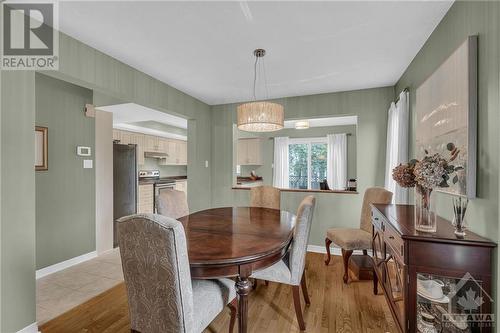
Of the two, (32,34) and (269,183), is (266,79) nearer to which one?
(32,34)

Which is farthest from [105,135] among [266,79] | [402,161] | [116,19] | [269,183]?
[269,183]

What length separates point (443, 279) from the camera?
1.38 metres

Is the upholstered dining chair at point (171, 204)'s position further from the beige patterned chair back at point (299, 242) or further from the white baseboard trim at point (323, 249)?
the white baseboard trim at point (323, 249)

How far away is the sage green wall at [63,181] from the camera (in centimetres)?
288

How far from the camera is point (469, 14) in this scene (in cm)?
149

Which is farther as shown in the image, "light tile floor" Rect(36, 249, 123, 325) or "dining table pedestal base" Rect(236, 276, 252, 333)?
"light tile floor" Rect(36, 249, 123, 325)

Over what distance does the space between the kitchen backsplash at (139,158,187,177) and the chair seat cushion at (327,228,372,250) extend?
5027 millimetres

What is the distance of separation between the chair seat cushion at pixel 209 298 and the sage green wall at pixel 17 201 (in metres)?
1.31

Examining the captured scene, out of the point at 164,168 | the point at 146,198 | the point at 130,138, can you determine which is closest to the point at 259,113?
the point at 146,198

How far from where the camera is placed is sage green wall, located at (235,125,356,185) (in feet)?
21.0

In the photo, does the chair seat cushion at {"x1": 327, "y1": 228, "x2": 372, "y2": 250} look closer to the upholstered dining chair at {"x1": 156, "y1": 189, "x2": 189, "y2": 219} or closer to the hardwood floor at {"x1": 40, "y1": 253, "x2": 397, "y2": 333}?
the hardwood floor at {"x1": 40, "y1": 253, "x2": 397, "y2": 333}

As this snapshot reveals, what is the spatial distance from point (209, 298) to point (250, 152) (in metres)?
5.41

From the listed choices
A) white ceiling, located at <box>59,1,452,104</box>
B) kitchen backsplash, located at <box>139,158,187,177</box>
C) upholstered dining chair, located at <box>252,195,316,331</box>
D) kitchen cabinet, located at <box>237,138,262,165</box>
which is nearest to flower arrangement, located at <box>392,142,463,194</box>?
upholstered dining chair, located at <box>252,195,316,331</box>

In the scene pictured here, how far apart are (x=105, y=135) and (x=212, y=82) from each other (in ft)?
6.23
